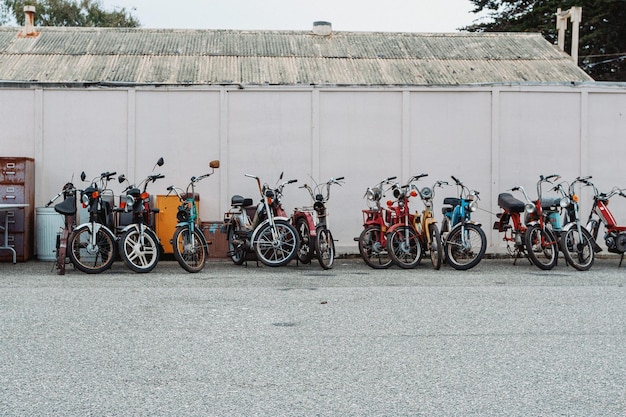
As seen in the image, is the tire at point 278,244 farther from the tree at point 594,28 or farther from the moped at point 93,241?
the tree at point 594,28

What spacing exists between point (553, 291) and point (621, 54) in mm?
28214

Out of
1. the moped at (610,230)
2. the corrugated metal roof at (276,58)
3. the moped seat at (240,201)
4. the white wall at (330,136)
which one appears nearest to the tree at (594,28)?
the corrugated metal roof at (276,58)

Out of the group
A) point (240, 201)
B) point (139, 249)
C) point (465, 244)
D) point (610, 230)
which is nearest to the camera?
point (139, 249)

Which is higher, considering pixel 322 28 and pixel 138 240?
pixel 322 28

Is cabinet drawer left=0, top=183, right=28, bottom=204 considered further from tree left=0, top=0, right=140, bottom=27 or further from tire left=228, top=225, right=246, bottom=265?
tree left=0, top=0, right=140, bottom=27

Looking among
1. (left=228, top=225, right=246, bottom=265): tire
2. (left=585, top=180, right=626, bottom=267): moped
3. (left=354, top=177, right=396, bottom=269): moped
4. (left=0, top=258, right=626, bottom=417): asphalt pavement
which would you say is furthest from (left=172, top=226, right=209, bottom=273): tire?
(left=585, top=180, right=626, bottom=267): moped

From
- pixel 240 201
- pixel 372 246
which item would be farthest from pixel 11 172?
pixel 372 246

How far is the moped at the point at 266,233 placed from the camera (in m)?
11.3

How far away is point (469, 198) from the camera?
11.7 metres

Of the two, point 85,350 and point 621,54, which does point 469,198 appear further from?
point 621,54

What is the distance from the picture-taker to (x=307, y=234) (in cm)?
1170

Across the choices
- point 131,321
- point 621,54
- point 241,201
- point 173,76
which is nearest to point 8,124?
point 173,76

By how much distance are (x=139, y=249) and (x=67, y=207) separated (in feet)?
3.79

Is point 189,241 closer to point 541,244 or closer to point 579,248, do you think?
point 541,244
